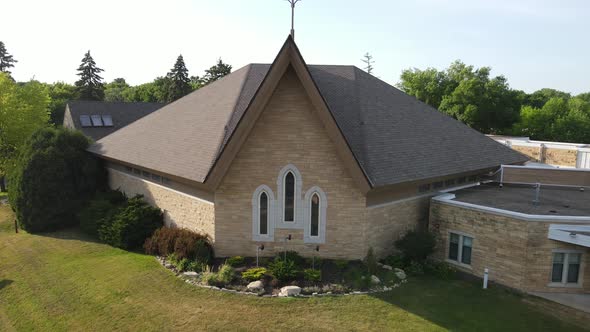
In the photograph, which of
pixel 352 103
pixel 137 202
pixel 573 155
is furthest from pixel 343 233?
pixel 573 155

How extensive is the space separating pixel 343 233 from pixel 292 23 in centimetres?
959

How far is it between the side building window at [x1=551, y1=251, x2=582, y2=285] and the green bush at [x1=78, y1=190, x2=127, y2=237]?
21.7 metres

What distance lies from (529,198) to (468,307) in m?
8.98

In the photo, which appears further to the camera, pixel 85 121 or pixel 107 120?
pixel 107 120

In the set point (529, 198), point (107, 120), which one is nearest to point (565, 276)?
point (529, 198)

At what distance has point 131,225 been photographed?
20.1m

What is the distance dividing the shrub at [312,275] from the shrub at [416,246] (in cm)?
449

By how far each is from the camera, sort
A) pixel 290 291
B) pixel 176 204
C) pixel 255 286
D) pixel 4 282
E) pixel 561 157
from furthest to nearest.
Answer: pixel 561 157, pixel 176 204, pixel 4 282, pixel 255 286, pixel 290 291

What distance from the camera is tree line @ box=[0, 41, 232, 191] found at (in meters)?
34.9

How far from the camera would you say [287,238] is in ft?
57.2

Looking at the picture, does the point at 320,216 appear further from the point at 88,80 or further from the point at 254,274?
the point at 88,80

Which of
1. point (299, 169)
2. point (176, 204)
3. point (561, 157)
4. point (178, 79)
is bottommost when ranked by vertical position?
point (176, 204)

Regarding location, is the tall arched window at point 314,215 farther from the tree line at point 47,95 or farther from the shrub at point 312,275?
the tree line at point 47,95

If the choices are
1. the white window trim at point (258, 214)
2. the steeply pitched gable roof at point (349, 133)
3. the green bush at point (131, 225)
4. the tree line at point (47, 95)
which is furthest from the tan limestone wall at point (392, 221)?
the tree line at point (47, 95)
